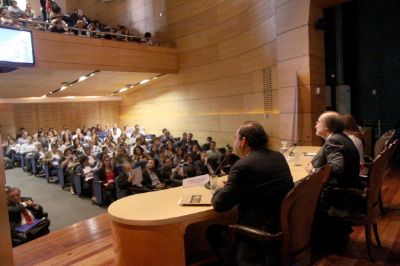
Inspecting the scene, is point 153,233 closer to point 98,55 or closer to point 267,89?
point 267,89

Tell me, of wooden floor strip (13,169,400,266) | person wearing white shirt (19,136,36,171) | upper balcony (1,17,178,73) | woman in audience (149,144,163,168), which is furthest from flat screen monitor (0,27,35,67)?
wooden floor strip (13,169,400,266)

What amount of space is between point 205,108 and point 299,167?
6.78m

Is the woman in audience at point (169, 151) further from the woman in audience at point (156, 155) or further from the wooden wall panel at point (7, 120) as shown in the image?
the wooden wall panel at point (7, 120)

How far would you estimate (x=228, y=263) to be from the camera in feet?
6.40

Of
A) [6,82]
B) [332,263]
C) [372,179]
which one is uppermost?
[6,82]

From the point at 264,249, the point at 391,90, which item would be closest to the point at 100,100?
the point at 391,90

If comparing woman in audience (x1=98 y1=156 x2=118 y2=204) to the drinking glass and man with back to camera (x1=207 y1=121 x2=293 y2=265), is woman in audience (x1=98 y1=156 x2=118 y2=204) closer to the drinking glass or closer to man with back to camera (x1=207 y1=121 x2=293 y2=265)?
the drinking glass

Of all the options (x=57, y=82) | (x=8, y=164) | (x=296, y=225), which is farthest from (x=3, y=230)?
(x=8, y=164)

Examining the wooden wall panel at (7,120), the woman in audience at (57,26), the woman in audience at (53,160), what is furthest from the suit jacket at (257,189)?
the wooden wall panel at (7,120)

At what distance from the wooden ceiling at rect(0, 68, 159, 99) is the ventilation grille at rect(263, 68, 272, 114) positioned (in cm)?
457

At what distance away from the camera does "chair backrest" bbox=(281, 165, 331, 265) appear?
5.47ft

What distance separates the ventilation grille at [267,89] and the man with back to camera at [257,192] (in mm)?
5418

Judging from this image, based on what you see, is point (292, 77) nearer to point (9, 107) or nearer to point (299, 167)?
point (299, 167)

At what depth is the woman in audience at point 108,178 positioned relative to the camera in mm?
5402
